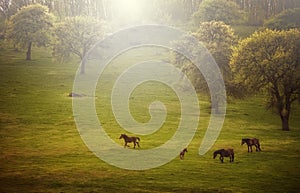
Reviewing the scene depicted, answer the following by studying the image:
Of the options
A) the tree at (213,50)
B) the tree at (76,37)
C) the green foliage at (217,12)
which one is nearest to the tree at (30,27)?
the tree at (76,37)

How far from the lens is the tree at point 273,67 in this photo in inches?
2047

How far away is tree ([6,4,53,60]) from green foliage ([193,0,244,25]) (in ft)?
164

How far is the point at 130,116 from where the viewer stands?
2317 inches

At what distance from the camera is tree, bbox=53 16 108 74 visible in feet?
302

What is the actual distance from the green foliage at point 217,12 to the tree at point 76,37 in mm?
46744

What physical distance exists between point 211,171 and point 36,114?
33670 millimetres

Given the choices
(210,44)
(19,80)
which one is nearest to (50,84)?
(19,80)

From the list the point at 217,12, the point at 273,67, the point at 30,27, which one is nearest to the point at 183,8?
the point at 217,12

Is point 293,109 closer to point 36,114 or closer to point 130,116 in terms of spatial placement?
point 130,116

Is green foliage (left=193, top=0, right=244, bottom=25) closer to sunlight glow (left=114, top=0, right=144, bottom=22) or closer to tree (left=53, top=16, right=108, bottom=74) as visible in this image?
sunlight glow (left=114, top=0, right=144, bottom=22)

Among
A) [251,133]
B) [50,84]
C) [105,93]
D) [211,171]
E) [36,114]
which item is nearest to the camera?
[211,171]

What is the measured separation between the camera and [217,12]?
129750mm

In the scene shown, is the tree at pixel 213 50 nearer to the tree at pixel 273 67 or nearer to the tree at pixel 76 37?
the tree at pixel 273 67

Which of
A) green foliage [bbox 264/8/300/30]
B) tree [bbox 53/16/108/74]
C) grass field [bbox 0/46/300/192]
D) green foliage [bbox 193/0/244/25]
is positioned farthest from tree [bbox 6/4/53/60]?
green foliage [bbox 264/8/300/30]
